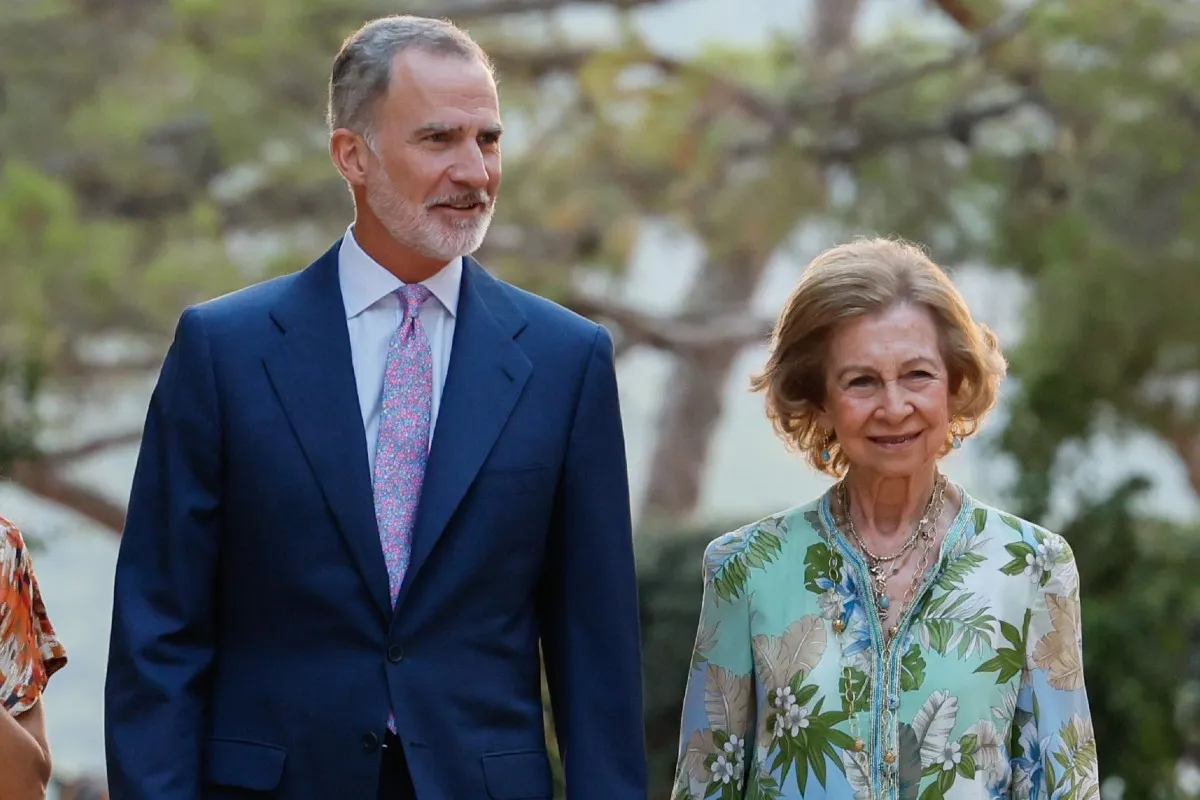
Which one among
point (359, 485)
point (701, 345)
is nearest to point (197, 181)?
point (701, 345)

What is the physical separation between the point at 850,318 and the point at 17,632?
1.32 meters

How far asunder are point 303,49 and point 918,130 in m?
2.56

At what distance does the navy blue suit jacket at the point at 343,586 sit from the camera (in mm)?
3000

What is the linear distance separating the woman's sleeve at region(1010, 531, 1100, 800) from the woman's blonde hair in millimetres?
287

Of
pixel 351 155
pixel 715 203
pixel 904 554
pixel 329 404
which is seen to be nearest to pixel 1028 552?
pixel 904 554

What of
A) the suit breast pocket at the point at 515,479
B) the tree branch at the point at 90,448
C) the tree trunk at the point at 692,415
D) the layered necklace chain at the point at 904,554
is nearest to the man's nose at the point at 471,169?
the suit breast pocket at the point at 515,479

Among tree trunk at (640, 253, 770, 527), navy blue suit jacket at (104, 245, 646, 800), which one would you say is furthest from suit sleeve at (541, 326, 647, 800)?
tree trunk at (640, 253, 770, 527)

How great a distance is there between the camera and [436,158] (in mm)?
3100

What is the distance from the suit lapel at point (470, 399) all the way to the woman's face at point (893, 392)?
492 millimetres

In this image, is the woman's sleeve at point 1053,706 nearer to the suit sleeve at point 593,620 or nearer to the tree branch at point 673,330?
the suit sleeve at point 593,620

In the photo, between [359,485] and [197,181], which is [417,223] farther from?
[197,181]

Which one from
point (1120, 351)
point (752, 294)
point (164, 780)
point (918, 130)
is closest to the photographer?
point (164, 780)

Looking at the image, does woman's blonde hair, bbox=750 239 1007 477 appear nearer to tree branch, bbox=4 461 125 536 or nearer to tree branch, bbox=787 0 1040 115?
tree branch, bbox=787 0 1040 115

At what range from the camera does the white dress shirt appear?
10.2 ft
